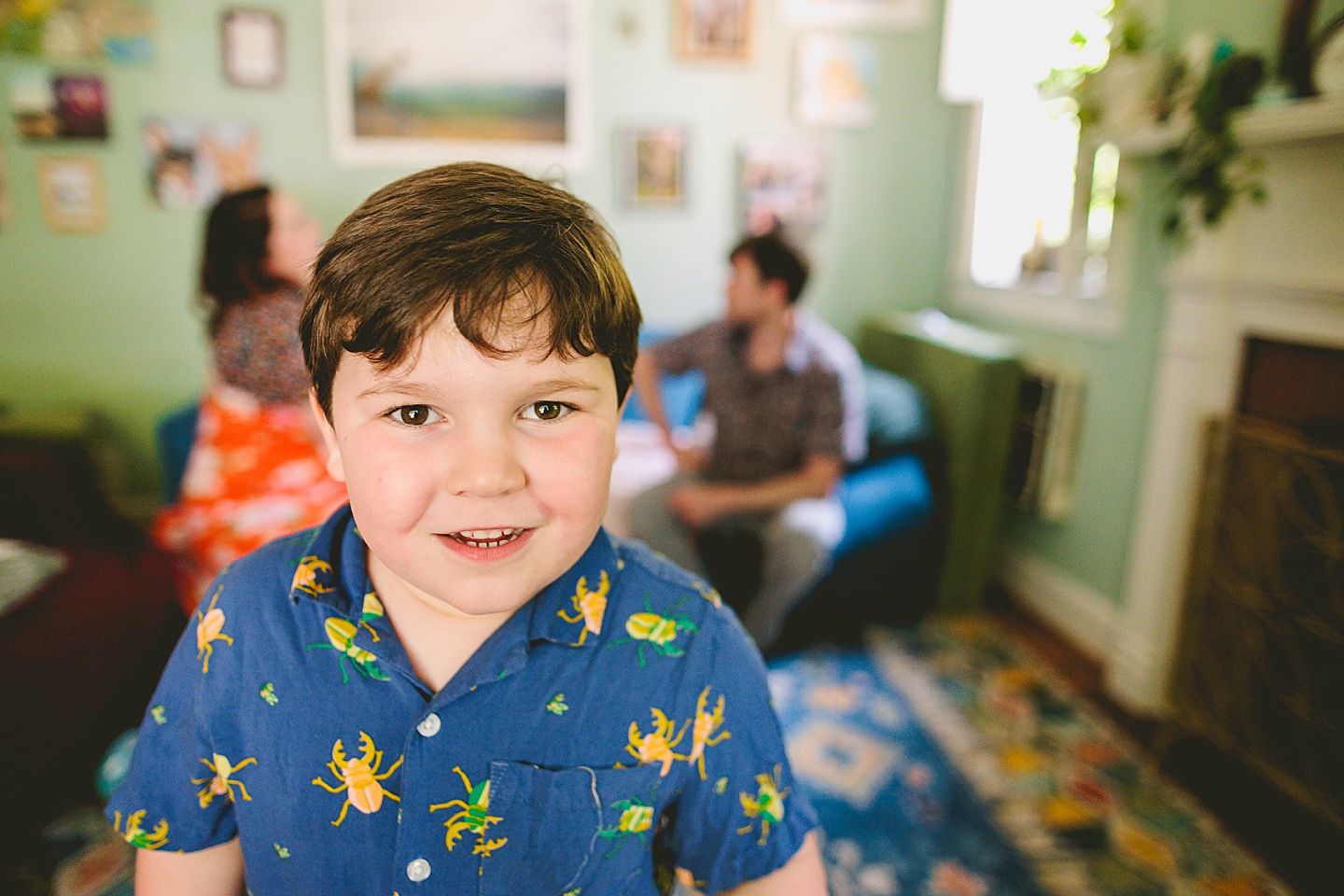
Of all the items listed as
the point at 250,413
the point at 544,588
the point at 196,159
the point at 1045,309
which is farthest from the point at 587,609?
the point at 196,159

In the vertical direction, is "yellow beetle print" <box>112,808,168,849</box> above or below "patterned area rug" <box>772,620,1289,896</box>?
above

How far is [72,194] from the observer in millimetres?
2980

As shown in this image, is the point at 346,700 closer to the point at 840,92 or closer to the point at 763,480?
the point at 763,480

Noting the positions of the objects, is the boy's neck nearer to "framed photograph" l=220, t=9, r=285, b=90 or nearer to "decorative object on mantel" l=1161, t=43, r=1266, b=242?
"decorative object on mantel" l=1161, t=43, r=1266, b=242

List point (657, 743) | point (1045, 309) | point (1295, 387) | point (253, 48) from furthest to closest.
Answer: point (253, 48) → point (1045, 309) → point (1295, 387) → point (657, 743)

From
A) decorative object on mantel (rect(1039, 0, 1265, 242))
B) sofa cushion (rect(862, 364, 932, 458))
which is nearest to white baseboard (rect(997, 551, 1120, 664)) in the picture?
sofa cushion (rect(862, 364, 932, 458))

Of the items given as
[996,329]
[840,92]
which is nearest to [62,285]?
[840,92]

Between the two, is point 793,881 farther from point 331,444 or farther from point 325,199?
point 325,199

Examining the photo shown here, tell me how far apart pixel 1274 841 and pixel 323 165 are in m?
3.52

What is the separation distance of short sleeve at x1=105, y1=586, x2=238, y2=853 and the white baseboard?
7.45ft

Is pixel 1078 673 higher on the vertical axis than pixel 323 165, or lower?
→ lower

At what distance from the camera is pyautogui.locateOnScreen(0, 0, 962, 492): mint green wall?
2.98 meters

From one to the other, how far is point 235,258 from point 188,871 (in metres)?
1.61

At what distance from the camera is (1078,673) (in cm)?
231
